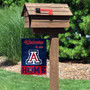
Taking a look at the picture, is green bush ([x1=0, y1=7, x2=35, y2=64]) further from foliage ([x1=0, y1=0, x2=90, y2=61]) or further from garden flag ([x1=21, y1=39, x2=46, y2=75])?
garden flag ([x1=21, y1=39, x2=46, y2=75])

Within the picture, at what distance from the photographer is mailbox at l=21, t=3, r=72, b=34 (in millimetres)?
4961

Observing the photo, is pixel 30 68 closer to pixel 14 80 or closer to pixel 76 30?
pixel 14 80

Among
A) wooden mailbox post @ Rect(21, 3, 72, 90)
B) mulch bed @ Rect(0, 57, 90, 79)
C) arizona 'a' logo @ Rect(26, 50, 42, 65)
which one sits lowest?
mulch bed @ Rect(0, 57, 90, 79)

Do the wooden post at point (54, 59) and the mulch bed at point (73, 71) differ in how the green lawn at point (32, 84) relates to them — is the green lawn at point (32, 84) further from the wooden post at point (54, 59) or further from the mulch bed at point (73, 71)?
the wooden post at point (54, 59)

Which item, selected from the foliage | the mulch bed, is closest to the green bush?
the mulch bed

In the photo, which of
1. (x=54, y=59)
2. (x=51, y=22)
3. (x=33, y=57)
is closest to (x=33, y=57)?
(x=33, y=57)

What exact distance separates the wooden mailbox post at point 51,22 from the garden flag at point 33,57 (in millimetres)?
210

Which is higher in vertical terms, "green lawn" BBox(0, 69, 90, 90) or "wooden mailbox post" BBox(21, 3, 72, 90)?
"wooden mailbox post" BBox(21, 3, 72, 90)

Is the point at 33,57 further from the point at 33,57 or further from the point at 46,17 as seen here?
the point at 46,17

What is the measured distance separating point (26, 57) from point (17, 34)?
587cm

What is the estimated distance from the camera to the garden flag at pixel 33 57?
16.7 ft

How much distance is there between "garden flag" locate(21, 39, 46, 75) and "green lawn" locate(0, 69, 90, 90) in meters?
1.59

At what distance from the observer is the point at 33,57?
5125mm

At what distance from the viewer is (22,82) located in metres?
7.45
